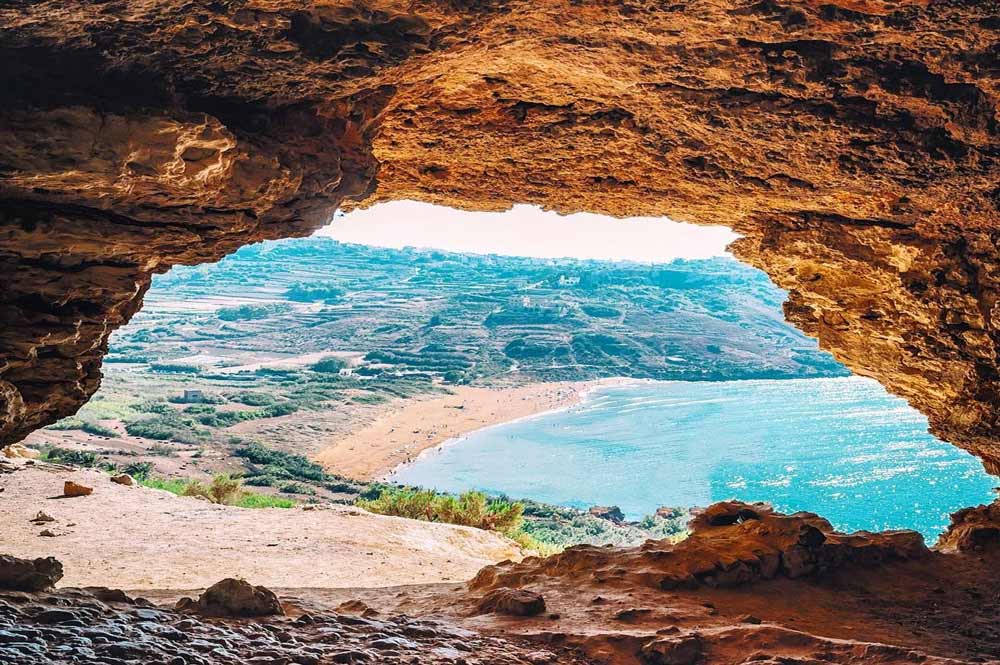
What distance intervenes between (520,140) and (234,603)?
555 centimetres

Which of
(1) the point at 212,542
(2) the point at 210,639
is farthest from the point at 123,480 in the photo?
(2) the point at 210,639

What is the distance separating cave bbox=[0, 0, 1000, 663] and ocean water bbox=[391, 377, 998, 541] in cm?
→ 2842

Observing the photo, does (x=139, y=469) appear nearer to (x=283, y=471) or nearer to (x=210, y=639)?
(x=283, y=471)

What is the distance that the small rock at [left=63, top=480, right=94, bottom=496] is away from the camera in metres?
18.7

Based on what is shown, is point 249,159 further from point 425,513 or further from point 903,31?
point 425,513

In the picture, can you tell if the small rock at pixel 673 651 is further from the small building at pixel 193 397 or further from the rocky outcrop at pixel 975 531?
the small building at pixel 193 397

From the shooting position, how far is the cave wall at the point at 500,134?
5.41 metres

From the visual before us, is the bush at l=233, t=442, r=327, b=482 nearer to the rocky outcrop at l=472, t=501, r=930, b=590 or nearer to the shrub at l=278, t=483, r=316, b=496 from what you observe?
the shrub at l=278, t=483, r=316, b=496

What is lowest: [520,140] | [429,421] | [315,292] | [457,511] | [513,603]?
[429,421]

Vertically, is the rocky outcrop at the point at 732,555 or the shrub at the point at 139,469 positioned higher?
the rocky outcrop at the point at 732,555

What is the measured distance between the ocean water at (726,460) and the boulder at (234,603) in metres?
32.7

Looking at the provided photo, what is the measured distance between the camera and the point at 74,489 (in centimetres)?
1877

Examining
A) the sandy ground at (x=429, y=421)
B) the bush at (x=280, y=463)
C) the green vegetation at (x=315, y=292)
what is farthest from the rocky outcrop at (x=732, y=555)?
the green vegetation at (x=315, y=292)

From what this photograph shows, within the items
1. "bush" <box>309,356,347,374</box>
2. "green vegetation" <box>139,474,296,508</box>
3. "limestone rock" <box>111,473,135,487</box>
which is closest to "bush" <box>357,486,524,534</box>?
"green vegetation" <box>139,474,296,508</box>
